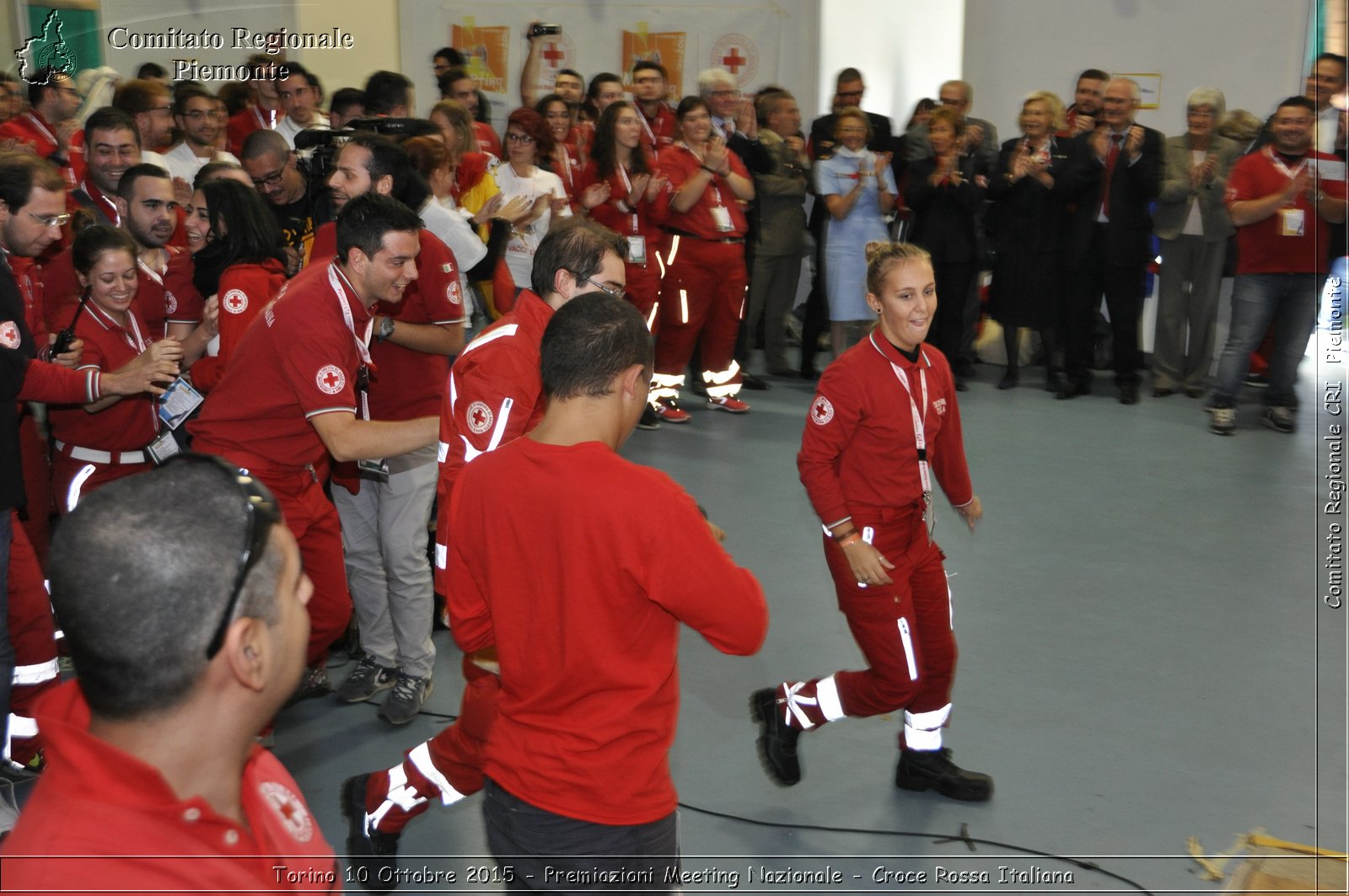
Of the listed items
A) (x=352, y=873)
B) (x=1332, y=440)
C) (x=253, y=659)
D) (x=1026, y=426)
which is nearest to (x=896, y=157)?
(x=1026, y=426)

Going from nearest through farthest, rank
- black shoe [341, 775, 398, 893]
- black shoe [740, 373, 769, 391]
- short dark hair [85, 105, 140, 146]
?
black shoe [341, 775, 398, 893], short dark hair [85, 105, 140, 146], black shoe [740, 373, 769, 391]

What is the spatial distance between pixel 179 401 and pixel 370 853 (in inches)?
59.1

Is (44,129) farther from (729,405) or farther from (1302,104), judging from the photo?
(1302,104)

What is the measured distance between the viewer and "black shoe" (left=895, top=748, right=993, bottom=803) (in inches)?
138

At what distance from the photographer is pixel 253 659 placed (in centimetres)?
125

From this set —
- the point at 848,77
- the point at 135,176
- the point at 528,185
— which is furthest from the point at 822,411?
the point at 848,77

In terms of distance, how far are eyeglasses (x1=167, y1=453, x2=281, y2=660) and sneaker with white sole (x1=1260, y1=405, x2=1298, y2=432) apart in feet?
24.6

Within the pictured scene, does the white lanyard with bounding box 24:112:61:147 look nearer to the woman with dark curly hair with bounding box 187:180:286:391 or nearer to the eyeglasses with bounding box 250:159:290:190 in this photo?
the eyeglasses with bounding box 250:159:290:190

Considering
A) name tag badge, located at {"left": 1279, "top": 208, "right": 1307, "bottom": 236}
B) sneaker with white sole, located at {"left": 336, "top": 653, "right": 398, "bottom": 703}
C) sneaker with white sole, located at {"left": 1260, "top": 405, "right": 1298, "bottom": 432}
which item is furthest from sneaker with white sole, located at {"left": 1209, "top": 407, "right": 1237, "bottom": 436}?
sneaker with white sole, located at {"left": 336, "top": 653, "right": 398, "bottom": 703}

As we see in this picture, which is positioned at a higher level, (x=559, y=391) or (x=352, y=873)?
(x=559, y=391)

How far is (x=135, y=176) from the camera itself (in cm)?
448

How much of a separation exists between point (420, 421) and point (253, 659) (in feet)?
6.95

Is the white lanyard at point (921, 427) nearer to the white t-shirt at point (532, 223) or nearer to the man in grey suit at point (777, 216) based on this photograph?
the white t-shirt at point (532, 223)

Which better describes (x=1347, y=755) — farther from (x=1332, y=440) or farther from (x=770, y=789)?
(x=1332, y=440)
